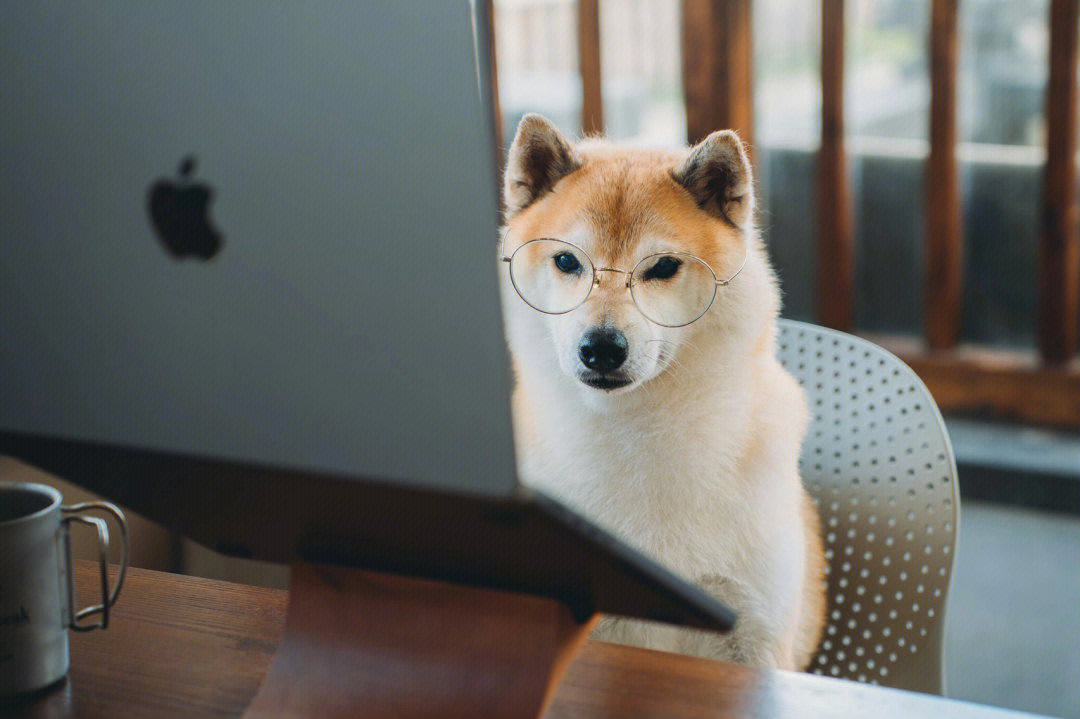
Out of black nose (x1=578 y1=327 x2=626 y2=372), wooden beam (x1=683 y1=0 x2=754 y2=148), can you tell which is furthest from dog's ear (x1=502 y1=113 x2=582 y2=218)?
wooden beam (x1=683 y1=0 x2=754 y2=148)

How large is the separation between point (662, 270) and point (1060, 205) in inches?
78.0

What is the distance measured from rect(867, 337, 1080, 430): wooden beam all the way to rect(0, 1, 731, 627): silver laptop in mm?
2417

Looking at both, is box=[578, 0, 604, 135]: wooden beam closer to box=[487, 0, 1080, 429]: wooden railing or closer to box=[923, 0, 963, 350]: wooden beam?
box=[487, 0, 1080, 429]: wooden railing

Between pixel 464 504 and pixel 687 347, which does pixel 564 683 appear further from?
pixel 687 347

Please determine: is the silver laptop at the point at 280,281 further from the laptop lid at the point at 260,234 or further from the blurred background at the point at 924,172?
the blurred background at the point at 924,172

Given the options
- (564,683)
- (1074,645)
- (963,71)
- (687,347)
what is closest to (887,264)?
(963,71)

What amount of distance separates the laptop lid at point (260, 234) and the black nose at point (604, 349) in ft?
1.48

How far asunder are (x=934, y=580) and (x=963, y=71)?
6.69ft

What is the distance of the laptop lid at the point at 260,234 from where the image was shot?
1.54 ft

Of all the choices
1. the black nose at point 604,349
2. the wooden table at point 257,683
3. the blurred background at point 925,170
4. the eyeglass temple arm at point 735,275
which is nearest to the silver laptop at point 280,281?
the wooden table at point 257,683

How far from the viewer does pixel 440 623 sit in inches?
23.6

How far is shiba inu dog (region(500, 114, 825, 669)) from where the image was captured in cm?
96

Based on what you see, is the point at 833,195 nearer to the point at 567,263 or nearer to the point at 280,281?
the point at 567,263

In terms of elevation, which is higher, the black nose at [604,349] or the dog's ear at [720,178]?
the dog's ear at [720,178]
